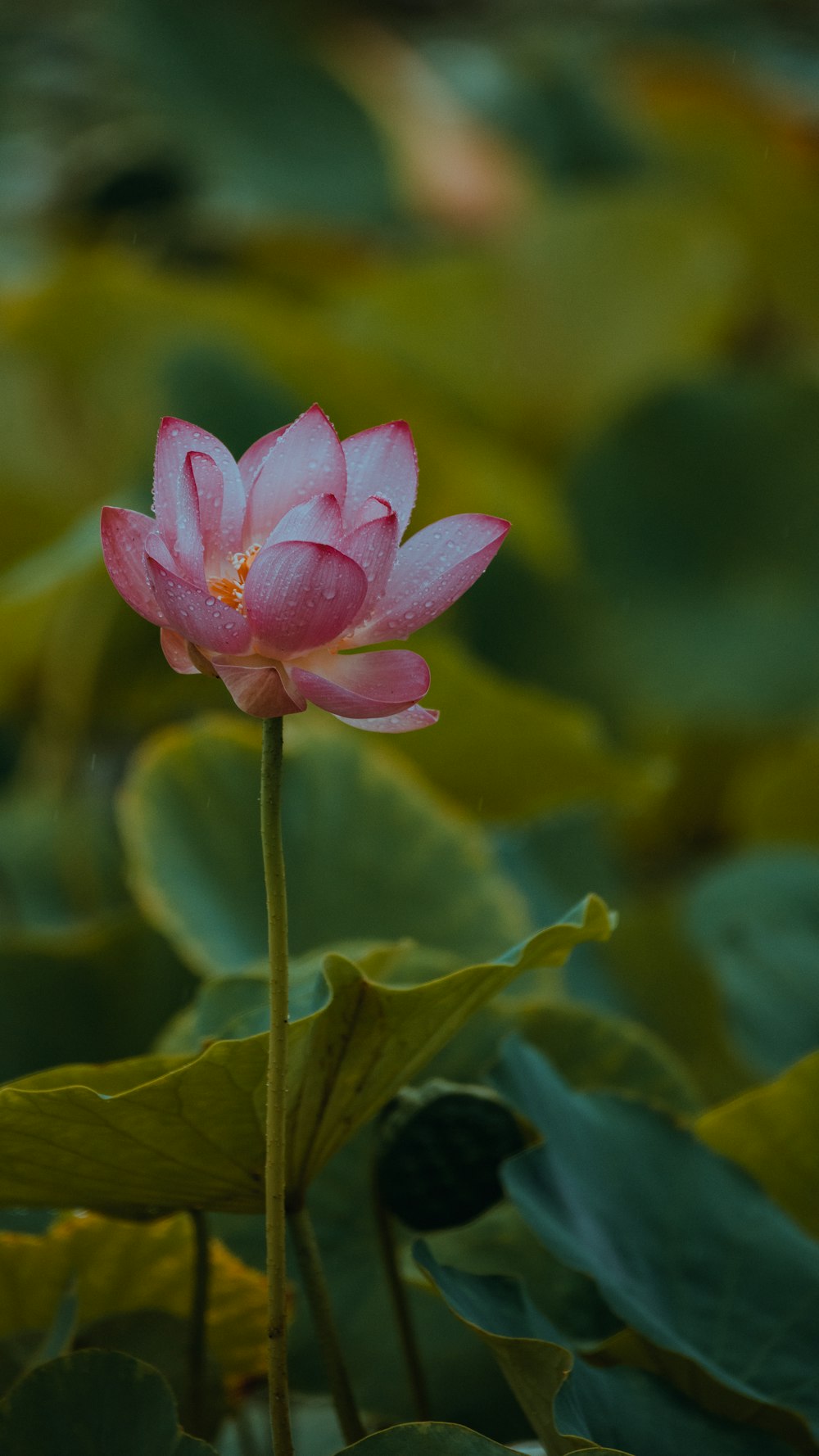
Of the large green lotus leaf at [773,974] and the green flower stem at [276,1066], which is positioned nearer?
the green flower stem at [276,1066]

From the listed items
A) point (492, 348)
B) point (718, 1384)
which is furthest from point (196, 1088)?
point (492, 348)

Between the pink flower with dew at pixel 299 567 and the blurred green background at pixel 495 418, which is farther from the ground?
the pink flower with dew at pixel 299 567

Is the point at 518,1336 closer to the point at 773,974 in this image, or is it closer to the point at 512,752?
the point at 773,974

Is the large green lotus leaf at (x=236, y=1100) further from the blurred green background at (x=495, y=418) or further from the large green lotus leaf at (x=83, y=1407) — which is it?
the blurred green background at (x=495, y=418)

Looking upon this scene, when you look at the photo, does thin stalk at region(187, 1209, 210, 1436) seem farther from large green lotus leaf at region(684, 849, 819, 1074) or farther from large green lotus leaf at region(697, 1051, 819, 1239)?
large green lotus leaf at region(684, 849, 819, 1074)

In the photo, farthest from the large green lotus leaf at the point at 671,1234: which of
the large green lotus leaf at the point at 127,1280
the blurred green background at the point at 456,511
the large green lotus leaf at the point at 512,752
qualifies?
the large green lotus leaf at the point at 512,752

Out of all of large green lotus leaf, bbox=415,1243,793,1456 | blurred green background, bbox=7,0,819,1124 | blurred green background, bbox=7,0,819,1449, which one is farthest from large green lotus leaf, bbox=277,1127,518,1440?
blurred green background, bbox=7,0,819,1124
